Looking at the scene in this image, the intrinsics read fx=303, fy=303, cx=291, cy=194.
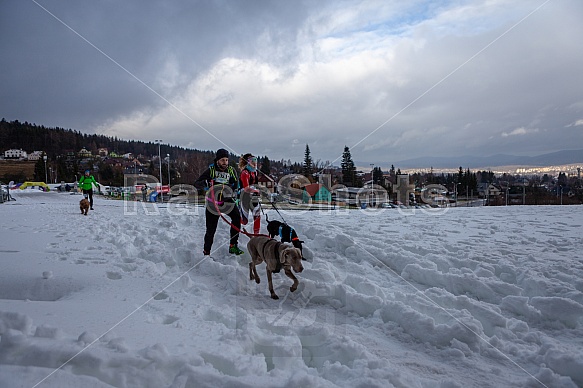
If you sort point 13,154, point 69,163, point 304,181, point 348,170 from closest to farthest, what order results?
point 304,181 < point 13,154 < point 348,170 < point 69,163

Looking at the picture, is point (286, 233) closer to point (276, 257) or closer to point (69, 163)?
point (276, 257)

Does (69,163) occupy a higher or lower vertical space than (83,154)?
lower

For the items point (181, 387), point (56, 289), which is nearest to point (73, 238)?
point (56, 289)

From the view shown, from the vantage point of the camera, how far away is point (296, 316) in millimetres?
4133

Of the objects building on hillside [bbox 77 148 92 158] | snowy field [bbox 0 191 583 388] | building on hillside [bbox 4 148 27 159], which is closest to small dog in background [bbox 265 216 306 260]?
snowy field [bbox 0 191 583 388]

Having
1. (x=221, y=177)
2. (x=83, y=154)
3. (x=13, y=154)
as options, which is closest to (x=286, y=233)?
(x=221, y=177)

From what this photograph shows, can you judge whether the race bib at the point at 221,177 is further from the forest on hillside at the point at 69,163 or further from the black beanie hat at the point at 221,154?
the forest on hillside at the point at 69,163

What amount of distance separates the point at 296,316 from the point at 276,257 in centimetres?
101

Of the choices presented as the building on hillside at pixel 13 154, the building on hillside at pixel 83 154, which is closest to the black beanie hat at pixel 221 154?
the building on hillside at pixel 13 154

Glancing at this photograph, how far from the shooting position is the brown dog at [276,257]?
470 cm

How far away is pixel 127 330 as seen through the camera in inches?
128

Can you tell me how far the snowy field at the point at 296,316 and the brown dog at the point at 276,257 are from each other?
29cm

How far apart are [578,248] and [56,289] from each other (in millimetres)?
10500

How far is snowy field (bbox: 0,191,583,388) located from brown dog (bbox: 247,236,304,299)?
294mm
